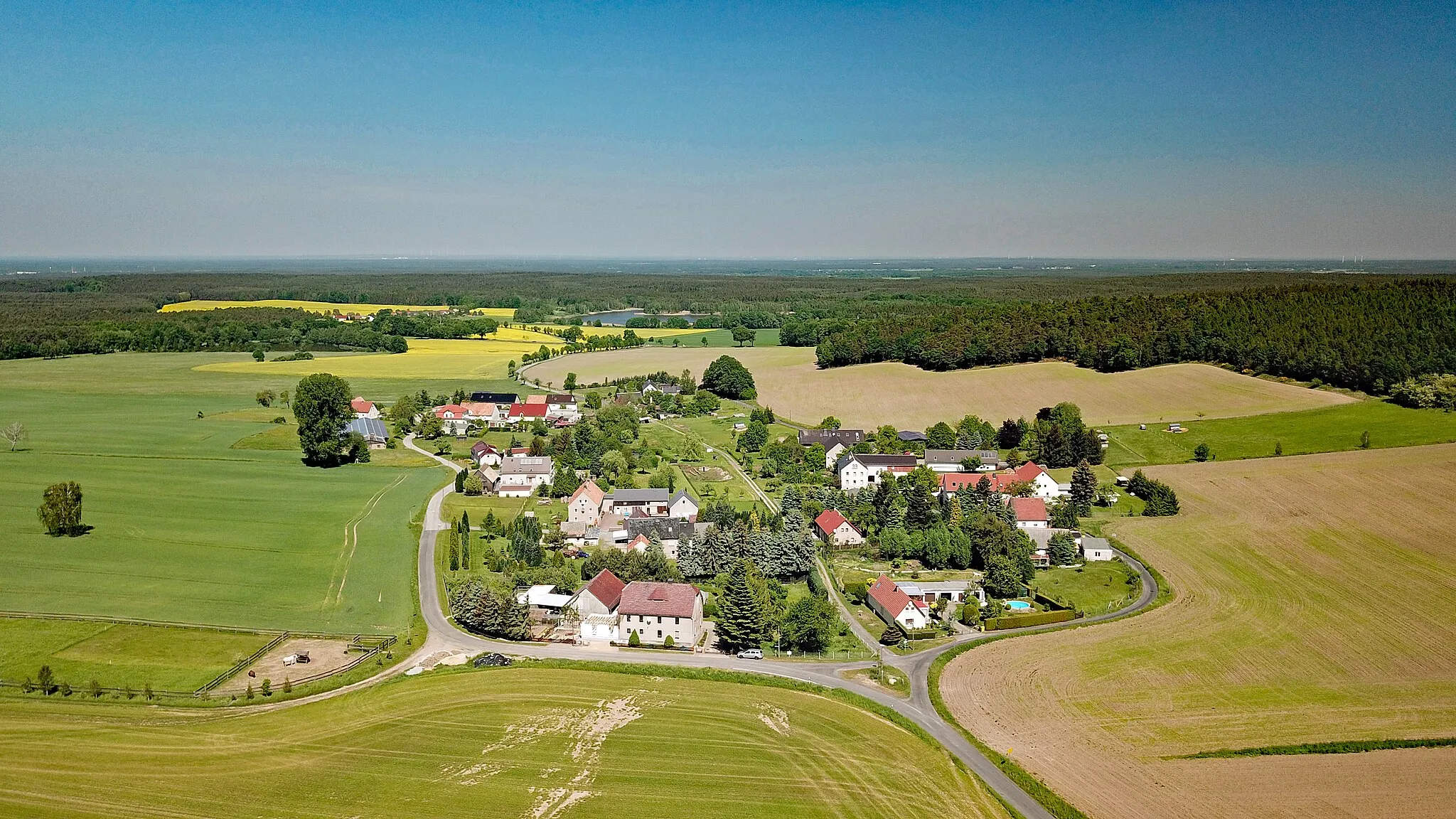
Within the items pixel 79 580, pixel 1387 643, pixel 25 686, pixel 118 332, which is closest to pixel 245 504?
pixel 79 580

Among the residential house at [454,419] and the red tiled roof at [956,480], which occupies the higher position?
the residential house at [454,419]

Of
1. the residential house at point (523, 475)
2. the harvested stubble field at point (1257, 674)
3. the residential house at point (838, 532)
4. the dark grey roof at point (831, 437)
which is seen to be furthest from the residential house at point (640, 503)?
the harvested stubble field at point (1257, 674)

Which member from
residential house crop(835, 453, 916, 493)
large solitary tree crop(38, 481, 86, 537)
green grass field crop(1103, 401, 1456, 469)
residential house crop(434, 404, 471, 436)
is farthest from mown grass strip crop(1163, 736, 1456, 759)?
residential house crop(434, 404, 471, 436)

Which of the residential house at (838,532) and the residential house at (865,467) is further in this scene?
the residential house at (865,467)

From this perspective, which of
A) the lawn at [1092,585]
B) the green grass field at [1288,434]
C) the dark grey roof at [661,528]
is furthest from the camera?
the green grass field at [1288,434]

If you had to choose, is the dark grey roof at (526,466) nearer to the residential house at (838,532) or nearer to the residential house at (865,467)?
the residential house at (838,532)

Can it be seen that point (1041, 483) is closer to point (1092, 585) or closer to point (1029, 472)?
point (1029, 472)

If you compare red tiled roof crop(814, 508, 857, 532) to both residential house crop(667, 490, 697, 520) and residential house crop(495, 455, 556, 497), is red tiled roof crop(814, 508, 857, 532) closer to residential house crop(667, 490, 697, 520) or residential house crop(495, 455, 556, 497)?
residential house crop(667, 490, 697, 520)

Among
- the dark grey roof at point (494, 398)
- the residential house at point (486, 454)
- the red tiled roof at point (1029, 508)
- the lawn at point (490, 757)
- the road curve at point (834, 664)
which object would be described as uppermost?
the dark grey roof at point (494, 398)
